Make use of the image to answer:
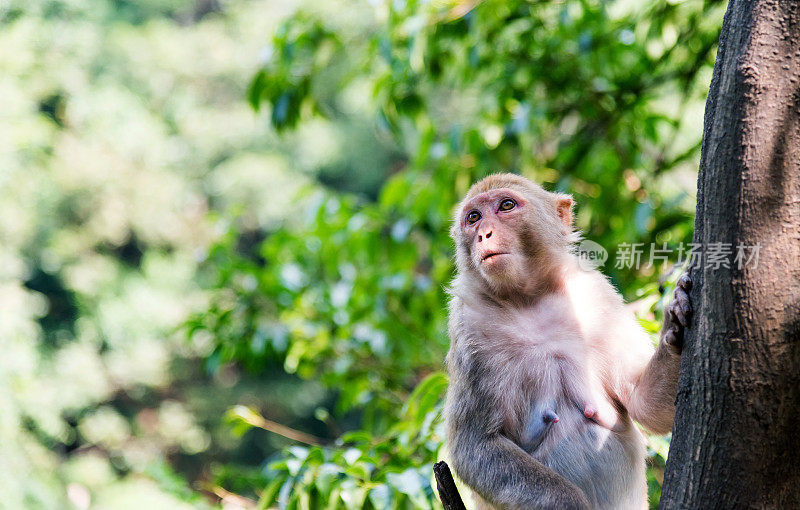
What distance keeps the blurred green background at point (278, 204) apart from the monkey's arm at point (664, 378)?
16.3 inches

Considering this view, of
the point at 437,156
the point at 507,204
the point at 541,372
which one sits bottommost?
the point at 541,372

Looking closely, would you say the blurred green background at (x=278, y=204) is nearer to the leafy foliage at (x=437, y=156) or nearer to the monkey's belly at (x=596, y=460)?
the leafy foliage at (x=437, y=156)

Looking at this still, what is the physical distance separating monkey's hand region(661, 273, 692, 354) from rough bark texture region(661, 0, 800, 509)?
8.0 inches

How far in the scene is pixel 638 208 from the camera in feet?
12.8

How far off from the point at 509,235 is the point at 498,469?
2.83 feet

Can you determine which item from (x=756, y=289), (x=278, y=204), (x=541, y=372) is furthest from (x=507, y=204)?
(x=278, y=204)

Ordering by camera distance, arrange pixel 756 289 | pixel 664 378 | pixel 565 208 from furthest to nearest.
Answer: pixel 565 208
pixel 664 378
pixel 756 289

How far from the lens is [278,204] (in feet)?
47.8

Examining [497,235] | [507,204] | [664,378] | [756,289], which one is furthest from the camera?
[507,204]

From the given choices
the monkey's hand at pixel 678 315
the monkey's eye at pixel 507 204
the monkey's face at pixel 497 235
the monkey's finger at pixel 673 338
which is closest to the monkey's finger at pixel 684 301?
the monkey's hand at pixel 678 315

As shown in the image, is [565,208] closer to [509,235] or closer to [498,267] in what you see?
[509,235]

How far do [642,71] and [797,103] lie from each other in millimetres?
3183

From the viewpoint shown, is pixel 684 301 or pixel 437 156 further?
pixel 437 156

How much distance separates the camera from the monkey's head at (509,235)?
275 centimetres
